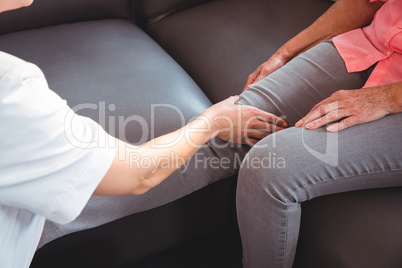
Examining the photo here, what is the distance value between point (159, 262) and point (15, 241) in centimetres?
60

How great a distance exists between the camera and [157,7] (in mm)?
1628

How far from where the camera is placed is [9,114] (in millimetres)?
512

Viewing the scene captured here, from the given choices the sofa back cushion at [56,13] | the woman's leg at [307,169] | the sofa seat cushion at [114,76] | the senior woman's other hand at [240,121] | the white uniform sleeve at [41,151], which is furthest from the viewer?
the sofa back cushion at [56,13]

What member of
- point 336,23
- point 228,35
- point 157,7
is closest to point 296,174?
point 336,23

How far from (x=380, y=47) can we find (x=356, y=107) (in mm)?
255

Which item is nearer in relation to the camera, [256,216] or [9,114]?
[9,114]

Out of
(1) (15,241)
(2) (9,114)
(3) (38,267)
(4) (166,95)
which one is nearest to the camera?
(2) (9,114)

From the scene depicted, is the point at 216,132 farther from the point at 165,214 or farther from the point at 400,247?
the point at 400,247

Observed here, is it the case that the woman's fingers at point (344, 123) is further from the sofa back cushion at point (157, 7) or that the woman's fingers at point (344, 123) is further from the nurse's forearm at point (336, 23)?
the sofa back cushion at point (157, 7)

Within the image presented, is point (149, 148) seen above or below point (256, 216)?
above

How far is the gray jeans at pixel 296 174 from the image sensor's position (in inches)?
31.0

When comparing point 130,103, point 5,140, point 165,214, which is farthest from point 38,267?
point 5,140

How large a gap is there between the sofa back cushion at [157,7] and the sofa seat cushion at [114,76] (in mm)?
210

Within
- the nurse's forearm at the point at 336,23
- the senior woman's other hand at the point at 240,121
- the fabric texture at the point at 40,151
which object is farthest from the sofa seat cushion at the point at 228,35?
the fabric texture at the point at 40,151
